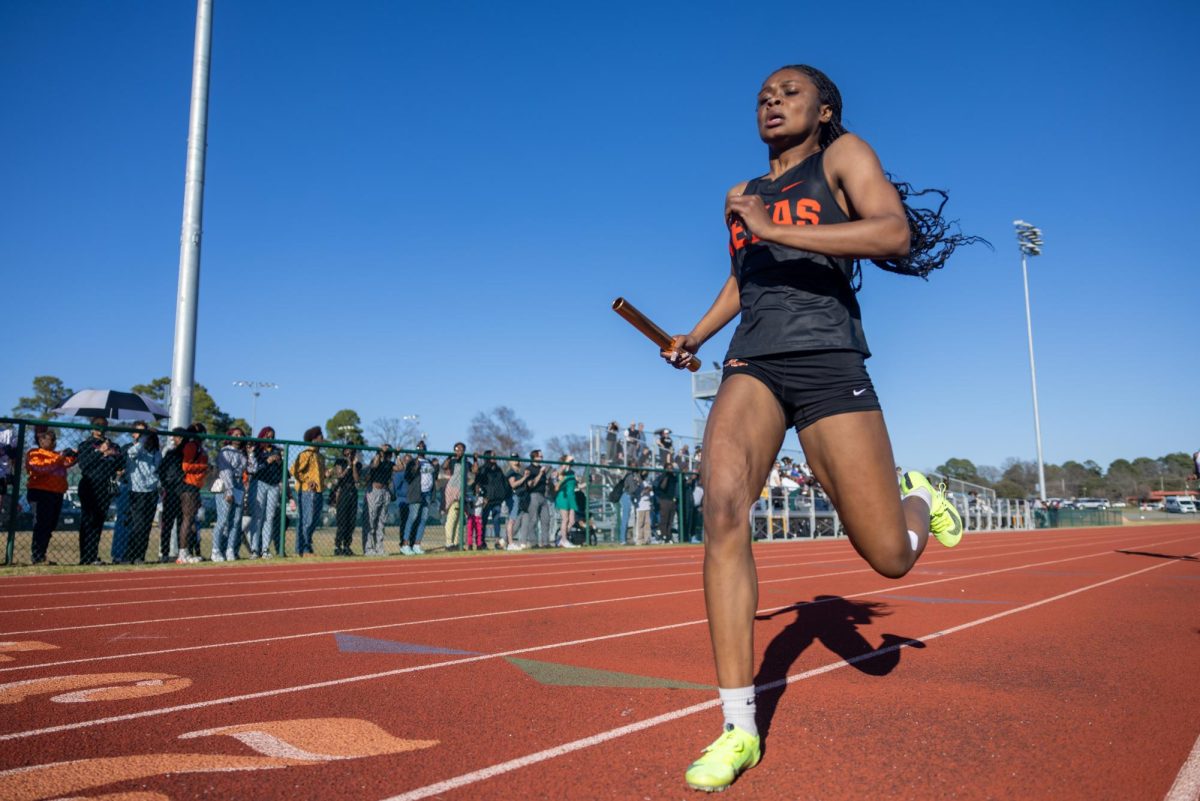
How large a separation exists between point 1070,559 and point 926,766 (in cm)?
1251

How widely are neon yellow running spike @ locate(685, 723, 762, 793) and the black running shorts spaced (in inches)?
39.2

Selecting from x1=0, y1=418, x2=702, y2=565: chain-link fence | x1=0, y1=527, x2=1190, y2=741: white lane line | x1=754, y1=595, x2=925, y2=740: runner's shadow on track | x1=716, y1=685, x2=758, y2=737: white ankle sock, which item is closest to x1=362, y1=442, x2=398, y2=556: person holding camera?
x1=0, y1=418, x2=702, y2=565: chain-link fence

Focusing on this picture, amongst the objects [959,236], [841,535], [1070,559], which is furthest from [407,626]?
[841,535]

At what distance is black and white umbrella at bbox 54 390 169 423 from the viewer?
1878cm

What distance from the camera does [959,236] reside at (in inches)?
130

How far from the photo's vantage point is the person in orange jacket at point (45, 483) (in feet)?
32.8

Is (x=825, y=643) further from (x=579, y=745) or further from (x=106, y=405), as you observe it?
(x=106, y=405)

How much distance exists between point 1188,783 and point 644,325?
7.29 ft

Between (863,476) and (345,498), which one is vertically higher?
(345,498)

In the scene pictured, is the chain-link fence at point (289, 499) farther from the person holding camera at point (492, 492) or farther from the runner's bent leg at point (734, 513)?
the runner's bent leg at point (734, 513)

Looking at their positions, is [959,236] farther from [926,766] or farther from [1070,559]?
[1070,559]

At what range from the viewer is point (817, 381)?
274cm

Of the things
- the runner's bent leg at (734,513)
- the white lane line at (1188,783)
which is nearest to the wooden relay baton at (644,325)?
the runner's bent leg at (734,513)

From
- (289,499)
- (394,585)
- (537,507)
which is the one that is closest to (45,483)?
(289,499)
